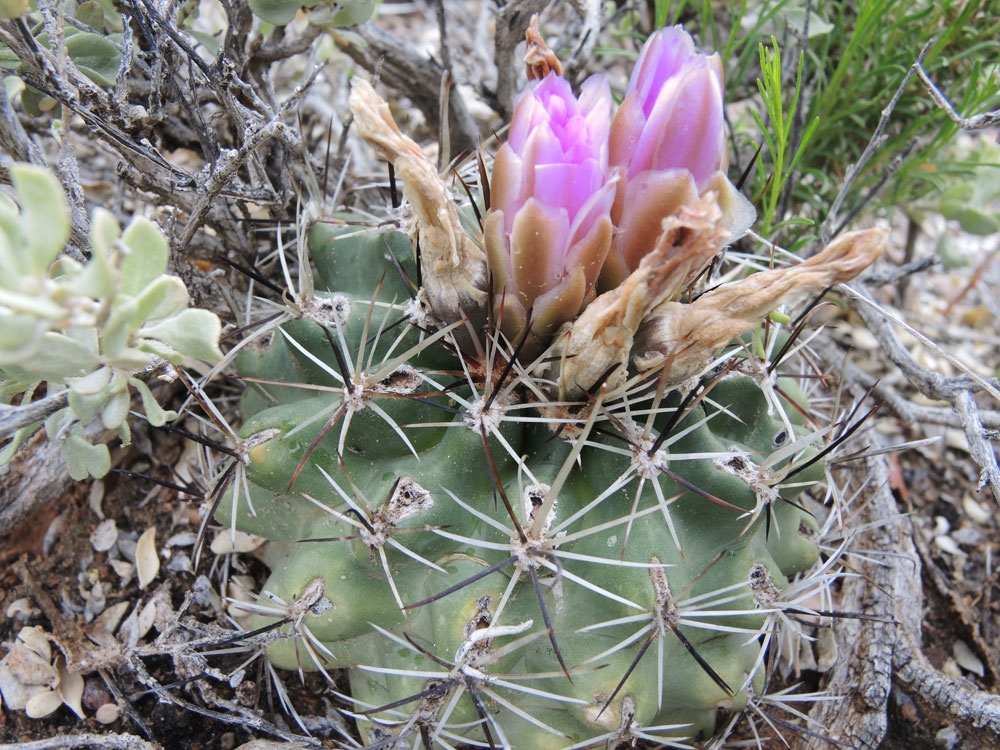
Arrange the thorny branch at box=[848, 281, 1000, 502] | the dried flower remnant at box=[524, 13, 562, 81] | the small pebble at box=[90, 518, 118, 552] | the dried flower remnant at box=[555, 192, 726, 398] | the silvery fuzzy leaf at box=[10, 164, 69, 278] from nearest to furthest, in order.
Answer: the silvery fuzzy leaf at box=[10, 164, 69, 278], the dried flower remnant at box=[555, 192, 726, 398], the dried flower remnant at box=[524, 13, 562, 81], the thorny branch at box=[848, 281, 1000, 502], the small pebble at box=[90, 518, 118, 552]

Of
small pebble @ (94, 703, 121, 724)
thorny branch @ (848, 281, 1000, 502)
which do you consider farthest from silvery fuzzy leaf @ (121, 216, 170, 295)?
thorny branch @ (848, 281, 1000, 502)

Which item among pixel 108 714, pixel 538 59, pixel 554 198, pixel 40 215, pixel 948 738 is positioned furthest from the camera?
pixel 948 738

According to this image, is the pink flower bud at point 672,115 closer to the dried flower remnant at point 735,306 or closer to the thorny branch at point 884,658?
the dried flower remnant at point 735,306

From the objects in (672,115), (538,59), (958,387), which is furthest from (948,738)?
(538,59)

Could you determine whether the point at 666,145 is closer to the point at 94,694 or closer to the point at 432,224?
the point at 432,224

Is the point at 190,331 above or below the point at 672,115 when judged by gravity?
below

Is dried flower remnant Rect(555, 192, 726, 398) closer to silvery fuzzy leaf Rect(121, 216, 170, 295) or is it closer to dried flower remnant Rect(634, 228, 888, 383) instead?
dried flower remnant Rect(634, 228, 888, 383)

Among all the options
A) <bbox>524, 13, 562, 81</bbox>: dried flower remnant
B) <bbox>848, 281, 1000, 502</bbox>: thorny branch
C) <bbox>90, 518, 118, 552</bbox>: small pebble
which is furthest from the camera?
<bbox>90, 518, 118, 552</bbox>: small pebble

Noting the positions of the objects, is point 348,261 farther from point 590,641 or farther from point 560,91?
point 590,641

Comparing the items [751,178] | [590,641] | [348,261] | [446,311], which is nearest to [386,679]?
[590,641]
